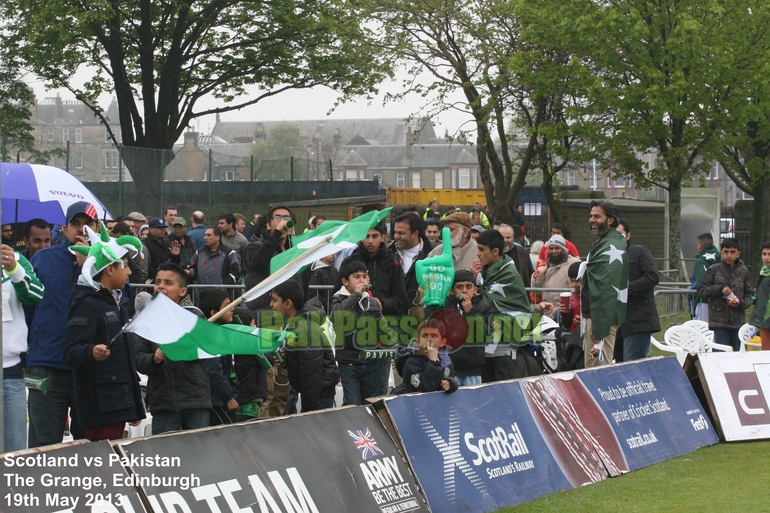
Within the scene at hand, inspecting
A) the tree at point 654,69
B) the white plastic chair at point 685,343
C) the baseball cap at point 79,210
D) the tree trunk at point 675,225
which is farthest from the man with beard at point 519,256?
the tree at point 654,69

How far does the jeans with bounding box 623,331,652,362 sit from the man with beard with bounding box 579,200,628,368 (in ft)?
0.91

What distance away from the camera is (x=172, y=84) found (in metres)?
30.2

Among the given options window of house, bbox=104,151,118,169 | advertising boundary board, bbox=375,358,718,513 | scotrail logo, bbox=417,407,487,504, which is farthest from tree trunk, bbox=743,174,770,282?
scotrail logo, bbox=417,407,487,504

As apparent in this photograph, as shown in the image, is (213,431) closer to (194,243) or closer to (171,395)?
(171,395)

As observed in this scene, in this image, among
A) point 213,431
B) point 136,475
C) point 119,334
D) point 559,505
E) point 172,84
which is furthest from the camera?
point 172,84

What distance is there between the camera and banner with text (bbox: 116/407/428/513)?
496 cm

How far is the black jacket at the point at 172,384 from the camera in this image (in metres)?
6.07

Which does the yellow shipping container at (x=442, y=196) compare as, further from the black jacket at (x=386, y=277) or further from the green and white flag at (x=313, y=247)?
the green and white flag at (x=313, y=247)

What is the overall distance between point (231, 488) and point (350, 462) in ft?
3.20

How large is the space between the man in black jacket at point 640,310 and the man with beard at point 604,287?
0.80 ft

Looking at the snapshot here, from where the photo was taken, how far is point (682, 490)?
7.06m

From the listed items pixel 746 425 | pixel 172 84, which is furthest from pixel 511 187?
pixel 746 425

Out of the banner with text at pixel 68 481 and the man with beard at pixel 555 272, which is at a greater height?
the man with beard at pixel 555 272

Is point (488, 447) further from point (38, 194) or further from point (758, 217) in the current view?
point (758, 217)
